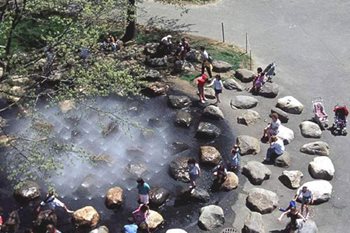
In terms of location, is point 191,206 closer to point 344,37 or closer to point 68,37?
point 68,37

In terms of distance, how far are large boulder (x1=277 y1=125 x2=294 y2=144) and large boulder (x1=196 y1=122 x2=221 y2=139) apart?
2.81 metres

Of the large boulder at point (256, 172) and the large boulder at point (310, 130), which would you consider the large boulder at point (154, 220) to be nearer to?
the large boulder at point (256, 172)

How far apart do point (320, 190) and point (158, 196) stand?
6.51 m

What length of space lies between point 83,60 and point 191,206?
9.21 meters

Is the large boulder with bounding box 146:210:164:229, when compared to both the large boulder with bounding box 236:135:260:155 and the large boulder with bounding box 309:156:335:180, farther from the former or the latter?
the large boulder with bounding box 309:156:335:180

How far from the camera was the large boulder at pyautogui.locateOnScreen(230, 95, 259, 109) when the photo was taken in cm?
2709

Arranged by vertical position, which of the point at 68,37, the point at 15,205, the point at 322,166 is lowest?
the point at 15,205

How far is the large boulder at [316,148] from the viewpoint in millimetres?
23922

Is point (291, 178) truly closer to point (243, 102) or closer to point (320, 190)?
point (320, 190)

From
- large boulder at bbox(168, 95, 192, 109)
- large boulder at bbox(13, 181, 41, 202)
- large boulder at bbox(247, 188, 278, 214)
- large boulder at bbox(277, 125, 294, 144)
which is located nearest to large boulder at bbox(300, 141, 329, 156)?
large boulder at bbox(277, 125, 294, 144)

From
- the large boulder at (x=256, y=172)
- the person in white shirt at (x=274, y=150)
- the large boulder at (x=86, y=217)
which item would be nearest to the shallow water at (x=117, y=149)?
the large boulder at (x=86, y=217)

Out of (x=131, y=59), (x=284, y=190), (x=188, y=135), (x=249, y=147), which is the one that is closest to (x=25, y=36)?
(x=131, y=59)

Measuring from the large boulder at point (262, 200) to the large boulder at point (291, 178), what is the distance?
930 millimetres

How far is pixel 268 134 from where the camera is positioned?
2483cm
